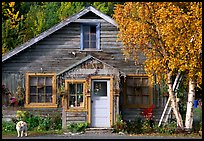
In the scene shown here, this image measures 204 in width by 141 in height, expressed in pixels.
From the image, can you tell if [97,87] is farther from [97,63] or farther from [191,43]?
[191,43]

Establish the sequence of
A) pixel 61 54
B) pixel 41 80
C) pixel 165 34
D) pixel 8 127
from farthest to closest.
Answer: pixel 61 54 < pixel 41 80 < pixel 8 127 < pixel 165 34

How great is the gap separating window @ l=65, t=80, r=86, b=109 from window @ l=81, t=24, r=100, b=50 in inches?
75.1

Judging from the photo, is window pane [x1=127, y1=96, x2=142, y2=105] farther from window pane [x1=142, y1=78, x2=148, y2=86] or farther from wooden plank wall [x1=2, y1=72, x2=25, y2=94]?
wooden plank wall [x1=2, y1=72, x2=25, y2=94]

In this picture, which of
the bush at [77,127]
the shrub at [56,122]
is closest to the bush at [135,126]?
the bush at [77,127]

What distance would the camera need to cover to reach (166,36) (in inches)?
744

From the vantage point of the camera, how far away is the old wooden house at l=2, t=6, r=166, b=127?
2092 cm

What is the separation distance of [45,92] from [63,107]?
1242 mm

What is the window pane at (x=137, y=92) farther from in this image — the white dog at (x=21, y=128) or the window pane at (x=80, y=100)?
the white dog at (x=21, y=128)

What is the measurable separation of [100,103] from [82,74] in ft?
4.88

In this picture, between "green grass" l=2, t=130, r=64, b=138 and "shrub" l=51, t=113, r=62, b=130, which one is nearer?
"green grass" l=2, t=130, r=64, b=138

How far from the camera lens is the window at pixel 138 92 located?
71.9 ft

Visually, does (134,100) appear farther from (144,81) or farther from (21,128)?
(21,128)

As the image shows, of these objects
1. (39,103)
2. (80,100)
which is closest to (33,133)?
(39,103)

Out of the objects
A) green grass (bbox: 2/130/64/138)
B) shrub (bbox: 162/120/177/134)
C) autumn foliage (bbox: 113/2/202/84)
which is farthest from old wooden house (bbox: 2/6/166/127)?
autumn foliage (bbox: 113/2/202/84)
